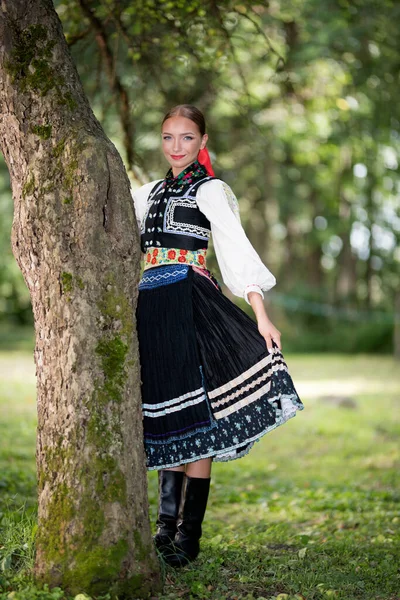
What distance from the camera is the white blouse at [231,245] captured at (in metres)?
3.36

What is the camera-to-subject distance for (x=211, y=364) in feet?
11.1

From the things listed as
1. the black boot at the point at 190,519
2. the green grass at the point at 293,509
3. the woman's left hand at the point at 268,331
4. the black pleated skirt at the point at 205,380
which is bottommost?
the green grass at the point at 293,509

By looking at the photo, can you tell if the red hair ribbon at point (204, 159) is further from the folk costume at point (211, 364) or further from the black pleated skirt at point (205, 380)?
the black pleated skirt at point (205, 380)

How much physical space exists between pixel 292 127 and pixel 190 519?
48.6ft

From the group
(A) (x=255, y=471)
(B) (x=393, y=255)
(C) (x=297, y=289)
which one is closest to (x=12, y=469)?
(A) (x=255, y=471)

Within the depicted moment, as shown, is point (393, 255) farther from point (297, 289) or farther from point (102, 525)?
point (102, 525)

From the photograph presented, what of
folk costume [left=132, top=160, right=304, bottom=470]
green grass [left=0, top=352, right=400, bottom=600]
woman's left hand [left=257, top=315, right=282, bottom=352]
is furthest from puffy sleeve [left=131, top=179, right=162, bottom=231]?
green grass [left=0, top=352, right=400, bottom=600]

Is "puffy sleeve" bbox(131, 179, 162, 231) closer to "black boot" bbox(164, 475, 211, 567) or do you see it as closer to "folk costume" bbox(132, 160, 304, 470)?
"folk costume" bbox(132, 160, 304, 470)

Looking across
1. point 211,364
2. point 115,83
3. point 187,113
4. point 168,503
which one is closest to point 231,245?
point 211,364

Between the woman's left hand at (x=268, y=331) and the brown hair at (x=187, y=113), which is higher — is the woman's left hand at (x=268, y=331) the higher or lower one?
the lower one

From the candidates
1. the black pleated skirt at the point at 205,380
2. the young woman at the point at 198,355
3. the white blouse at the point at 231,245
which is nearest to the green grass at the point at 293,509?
the young woman at the point at 198,355

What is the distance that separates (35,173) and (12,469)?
3668 millimetres

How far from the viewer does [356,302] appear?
2148 centimetres

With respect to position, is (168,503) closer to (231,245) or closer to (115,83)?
(231,245)
